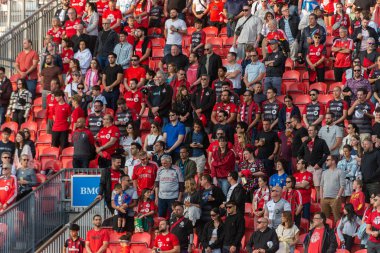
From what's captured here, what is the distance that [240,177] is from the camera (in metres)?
24.4

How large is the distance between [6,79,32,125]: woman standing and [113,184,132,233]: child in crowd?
5.22 meters

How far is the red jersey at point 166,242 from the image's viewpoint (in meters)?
22.8

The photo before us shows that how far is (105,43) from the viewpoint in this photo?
29469mm

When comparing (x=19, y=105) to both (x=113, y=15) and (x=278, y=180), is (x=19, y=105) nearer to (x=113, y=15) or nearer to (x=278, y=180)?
(x=113, y=15)

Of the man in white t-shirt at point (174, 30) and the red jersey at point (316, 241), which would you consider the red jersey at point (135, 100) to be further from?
the red jersey at point (316, 241)

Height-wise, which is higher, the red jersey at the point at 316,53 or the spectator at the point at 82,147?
the red jersey at the point at 316,53

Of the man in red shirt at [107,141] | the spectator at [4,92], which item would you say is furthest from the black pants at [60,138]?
the spectator at [4,92]

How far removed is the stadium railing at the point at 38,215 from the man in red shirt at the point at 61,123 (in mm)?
1736

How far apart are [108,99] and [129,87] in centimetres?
49

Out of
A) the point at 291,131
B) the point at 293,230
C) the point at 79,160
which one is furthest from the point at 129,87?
the point at 293,230

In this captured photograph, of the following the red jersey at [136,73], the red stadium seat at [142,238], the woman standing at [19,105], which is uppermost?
the red jersey at [136,73]

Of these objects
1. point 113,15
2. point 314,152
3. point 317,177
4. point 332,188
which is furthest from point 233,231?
point 113,15

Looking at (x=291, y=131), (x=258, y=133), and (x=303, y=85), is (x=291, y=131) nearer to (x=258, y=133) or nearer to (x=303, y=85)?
(x=258, y=133)

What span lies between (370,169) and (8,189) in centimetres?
655
